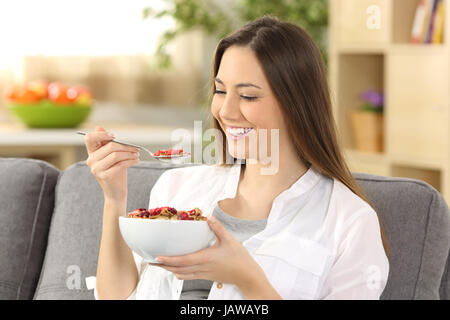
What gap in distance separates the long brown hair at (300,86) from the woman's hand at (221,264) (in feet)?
0.84

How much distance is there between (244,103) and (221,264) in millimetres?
284

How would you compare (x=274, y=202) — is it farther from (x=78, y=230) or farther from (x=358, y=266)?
(x=78, y=230)

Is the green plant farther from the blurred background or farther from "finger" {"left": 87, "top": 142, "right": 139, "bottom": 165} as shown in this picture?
"finger" {"left": 87, "top": 142, "right": 139, "bottom": 165}

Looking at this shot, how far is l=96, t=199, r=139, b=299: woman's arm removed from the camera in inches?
49.1

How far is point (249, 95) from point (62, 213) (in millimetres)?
606

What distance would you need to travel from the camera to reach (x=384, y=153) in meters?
3.21

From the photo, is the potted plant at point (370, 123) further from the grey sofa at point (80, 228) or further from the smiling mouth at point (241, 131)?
the smiling mouth at point (241, 131)

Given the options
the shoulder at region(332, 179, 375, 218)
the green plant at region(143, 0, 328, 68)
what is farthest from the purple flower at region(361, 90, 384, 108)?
the shoulder at region(332, 179, 375, 218)

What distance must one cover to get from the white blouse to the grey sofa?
0.14 metres

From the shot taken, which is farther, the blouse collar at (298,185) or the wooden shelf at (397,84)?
the wooden shelf at (397,84)

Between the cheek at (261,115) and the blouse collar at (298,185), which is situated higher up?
the cheek at (261,115)

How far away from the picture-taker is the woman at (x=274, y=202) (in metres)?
1.16

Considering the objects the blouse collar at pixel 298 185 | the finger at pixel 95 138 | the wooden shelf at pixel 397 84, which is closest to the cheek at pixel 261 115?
the blouse collar at pixel 298 185
